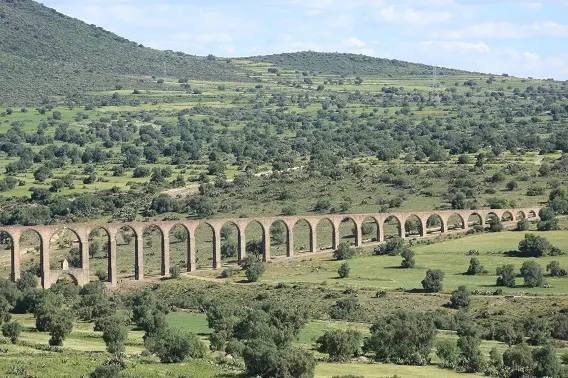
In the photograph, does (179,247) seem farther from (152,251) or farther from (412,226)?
(412,226)

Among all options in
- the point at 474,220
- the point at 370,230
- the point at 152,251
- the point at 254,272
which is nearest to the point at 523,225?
the point at 474,220

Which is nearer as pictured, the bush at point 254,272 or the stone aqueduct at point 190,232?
the stone aqueduct at point 190,232

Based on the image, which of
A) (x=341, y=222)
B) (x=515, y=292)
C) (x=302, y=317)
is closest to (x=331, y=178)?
(x=341, y=222)

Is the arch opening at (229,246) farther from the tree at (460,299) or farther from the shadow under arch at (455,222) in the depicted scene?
the tree at (460,299)

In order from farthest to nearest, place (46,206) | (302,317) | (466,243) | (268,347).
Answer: (46,206) → (466,243) → (302,317) → (268,347)

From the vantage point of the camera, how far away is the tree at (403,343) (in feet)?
198

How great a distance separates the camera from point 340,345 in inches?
2354

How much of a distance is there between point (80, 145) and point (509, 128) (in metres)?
67.2

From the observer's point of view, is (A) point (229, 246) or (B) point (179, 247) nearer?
(A) point (229, 246)

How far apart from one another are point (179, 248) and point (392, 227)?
19.1 meters

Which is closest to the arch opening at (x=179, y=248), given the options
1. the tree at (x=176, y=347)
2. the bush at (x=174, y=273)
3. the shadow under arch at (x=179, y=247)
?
the shadow under arch at (x=179, y=247)

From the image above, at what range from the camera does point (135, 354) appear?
59000mm

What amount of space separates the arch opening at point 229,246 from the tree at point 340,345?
3373 cm

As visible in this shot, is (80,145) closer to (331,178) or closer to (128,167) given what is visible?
(128,167)
